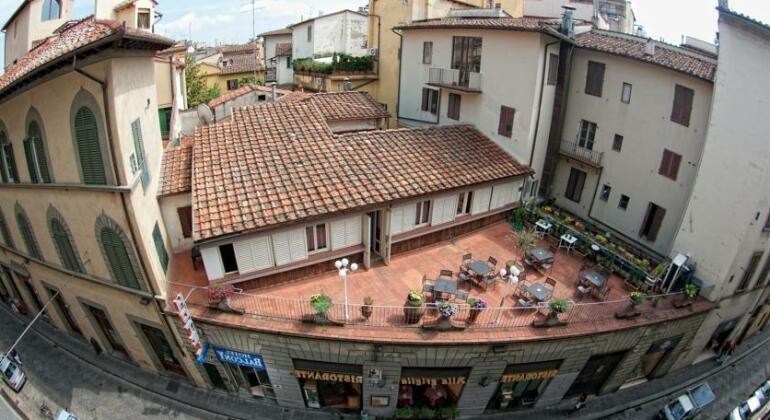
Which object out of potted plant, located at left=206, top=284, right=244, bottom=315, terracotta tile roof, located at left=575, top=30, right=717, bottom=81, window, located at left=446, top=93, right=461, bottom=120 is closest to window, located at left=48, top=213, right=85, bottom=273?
potted plant, located at left=206, top=284, right=244, bottom=315

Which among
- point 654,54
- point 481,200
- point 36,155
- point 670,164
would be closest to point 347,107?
point 481,200

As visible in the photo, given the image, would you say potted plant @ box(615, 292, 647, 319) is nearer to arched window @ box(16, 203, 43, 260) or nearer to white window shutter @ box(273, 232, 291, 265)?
white window shutter @ box(273, 232, 291, 265)

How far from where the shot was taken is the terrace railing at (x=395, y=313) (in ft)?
41.9

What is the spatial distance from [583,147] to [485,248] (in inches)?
327

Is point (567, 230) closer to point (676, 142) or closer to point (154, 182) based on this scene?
point (676, 142)

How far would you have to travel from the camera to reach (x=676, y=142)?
17.0 m

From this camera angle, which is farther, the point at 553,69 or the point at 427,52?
the point at 427,52

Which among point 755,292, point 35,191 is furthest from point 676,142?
point 35,191

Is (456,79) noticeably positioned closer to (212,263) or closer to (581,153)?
(581,153)

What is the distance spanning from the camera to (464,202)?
59.1 ft

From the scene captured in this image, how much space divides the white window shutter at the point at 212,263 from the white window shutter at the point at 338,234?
4.08 metres

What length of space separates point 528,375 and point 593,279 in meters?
4.36

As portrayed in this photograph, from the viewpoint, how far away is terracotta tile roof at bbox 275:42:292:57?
40812mm

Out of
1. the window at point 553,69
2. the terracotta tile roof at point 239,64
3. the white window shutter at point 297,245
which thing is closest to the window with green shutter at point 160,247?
the white window shutter at point 297,245
